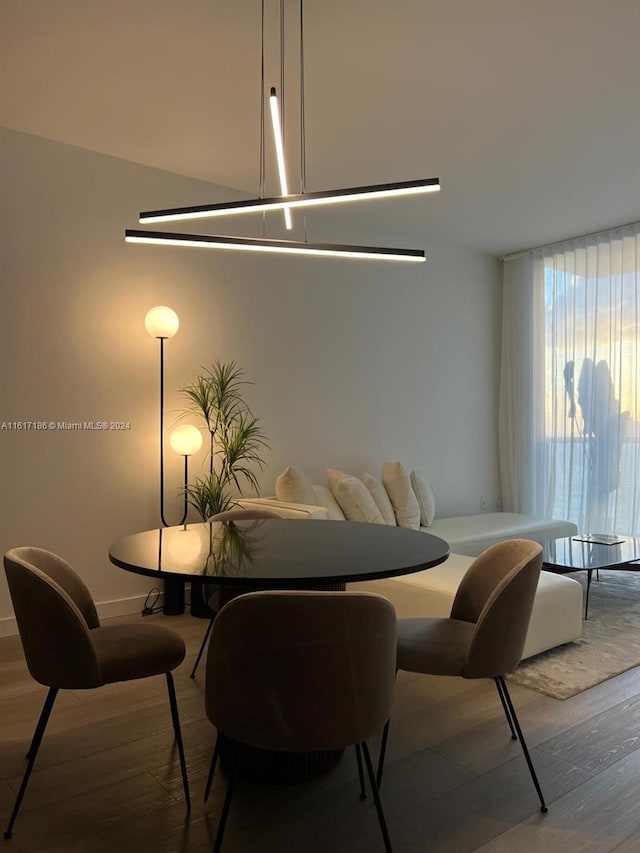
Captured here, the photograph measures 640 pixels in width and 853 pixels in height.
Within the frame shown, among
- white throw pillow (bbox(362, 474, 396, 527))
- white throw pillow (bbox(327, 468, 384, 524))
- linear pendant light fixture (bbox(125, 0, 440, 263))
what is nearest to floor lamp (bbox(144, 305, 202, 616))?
white throw pillow (bbox(327, 468, 384, 524))

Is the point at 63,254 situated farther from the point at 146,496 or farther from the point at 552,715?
the point at 552,715

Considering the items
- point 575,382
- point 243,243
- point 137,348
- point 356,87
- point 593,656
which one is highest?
point 356,87

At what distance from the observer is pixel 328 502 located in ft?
14.7

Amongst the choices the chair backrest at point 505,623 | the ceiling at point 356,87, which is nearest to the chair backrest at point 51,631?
the chair backrest at point 505,623

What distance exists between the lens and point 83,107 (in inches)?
134

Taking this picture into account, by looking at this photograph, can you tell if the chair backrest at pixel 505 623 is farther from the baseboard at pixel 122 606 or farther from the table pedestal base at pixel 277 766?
the baseboard at pixel 122 606

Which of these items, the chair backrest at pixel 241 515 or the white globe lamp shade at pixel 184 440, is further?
the white globe lamp shade at pixel 184 440

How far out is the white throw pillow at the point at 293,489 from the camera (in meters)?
4.12

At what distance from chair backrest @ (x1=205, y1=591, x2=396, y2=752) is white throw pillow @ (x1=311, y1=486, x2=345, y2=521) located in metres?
2.74

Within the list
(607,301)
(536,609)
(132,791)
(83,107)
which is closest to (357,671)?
(132,791)

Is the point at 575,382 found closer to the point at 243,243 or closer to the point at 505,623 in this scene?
the point at 243,243

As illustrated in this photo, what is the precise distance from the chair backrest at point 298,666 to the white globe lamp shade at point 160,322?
2729 millimetres

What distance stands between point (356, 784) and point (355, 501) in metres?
Answer: 2.46

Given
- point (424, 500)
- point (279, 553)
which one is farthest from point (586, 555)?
point (279, 553)
